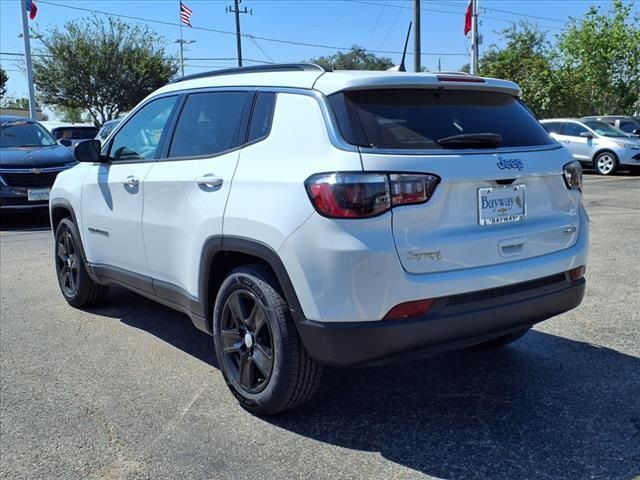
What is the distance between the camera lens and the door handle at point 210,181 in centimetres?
354

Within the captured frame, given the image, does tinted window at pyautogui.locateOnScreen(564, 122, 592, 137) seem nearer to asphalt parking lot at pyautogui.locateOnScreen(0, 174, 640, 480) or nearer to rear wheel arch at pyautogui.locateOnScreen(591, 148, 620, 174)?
rear wheel arch at pyautogui.locateOnScreen(591, 148, 620, 174)

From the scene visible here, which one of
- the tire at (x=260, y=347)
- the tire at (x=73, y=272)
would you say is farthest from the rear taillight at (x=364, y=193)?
the tire at (x=73, y=272)

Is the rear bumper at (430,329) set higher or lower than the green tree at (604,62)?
lower

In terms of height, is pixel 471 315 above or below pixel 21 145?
below

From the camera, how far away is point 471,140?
316 centimetres

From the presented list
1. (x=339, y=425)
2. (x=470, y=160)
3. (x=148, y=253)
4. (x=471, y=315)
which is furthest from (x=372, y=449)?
(x=148, y=253)

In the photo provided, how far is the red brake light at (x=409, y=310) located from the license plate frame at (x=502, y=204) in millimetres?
495

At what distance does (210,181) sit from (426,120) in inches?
48.8

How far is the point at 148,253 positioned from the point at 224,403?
1182mm

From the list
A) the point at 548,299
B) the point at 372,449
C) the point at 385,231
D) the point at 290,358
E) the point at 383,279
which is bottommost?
the point at 372,449

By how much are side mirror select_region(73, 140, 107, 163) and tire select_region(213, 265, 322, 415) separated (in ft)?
6.13

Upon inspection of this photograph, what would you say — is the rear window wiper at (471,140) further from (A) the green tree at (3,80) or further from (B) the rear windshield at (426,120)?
(A) the green tree at (3,80)

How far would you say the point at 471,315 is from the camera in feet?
9.94

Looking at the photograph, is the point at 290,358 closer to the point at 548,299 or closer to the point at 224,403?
the point at 224,403
